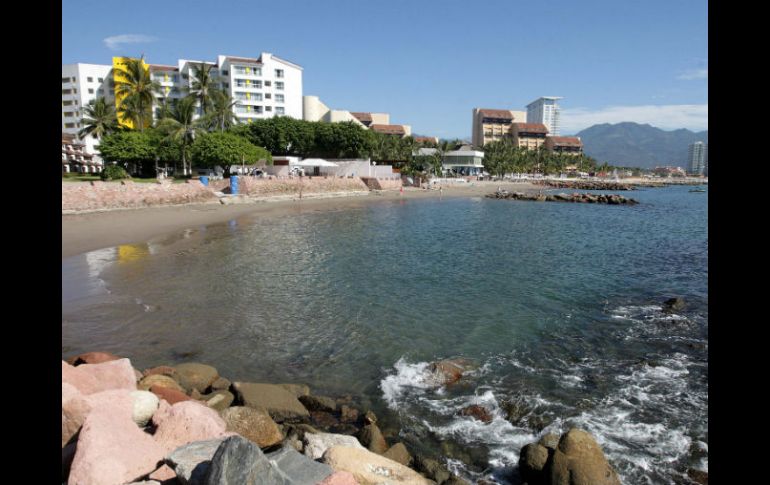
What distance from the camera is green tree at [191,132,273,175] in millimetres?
57156

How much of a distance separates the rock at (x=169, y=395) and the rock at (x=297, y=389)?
1931 mm

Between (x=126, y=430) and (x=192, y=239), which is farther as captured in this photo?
(x=192, y=239)

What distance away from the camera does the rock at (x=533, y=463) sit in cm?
698

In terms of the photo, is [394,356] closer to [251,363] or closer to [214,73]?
[251,363]

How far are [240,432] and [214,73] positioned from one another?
102562 millimetres

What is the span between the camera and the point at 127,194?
41.3 m

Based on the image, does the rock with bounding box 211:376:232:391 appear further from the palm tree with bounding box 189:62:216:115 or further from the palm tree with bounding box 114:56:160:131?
the palm tree with bounding box 189:62:216:115

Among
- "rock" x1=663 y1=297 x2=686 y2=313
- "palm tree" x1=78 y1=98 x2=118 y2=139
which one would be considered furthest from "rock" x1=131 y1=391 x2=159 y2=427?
"palm tree" x1=78 y1=98 x2=118 y2=139

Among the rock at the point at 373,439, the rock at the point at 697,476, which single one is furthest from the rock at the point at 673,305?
the rock at the point at 373,439

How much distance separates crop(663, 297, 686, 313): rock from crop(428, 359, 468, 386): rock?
888cm

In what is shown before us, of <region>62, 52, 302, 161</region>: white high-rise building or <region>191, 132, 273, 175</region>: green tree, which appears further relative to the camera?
<region>62, 52, 302, 161</region>: white high-rise building

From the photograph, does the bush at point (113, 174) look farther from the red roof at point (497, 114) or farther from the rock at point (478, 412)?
the red roof at point (497, 114)
